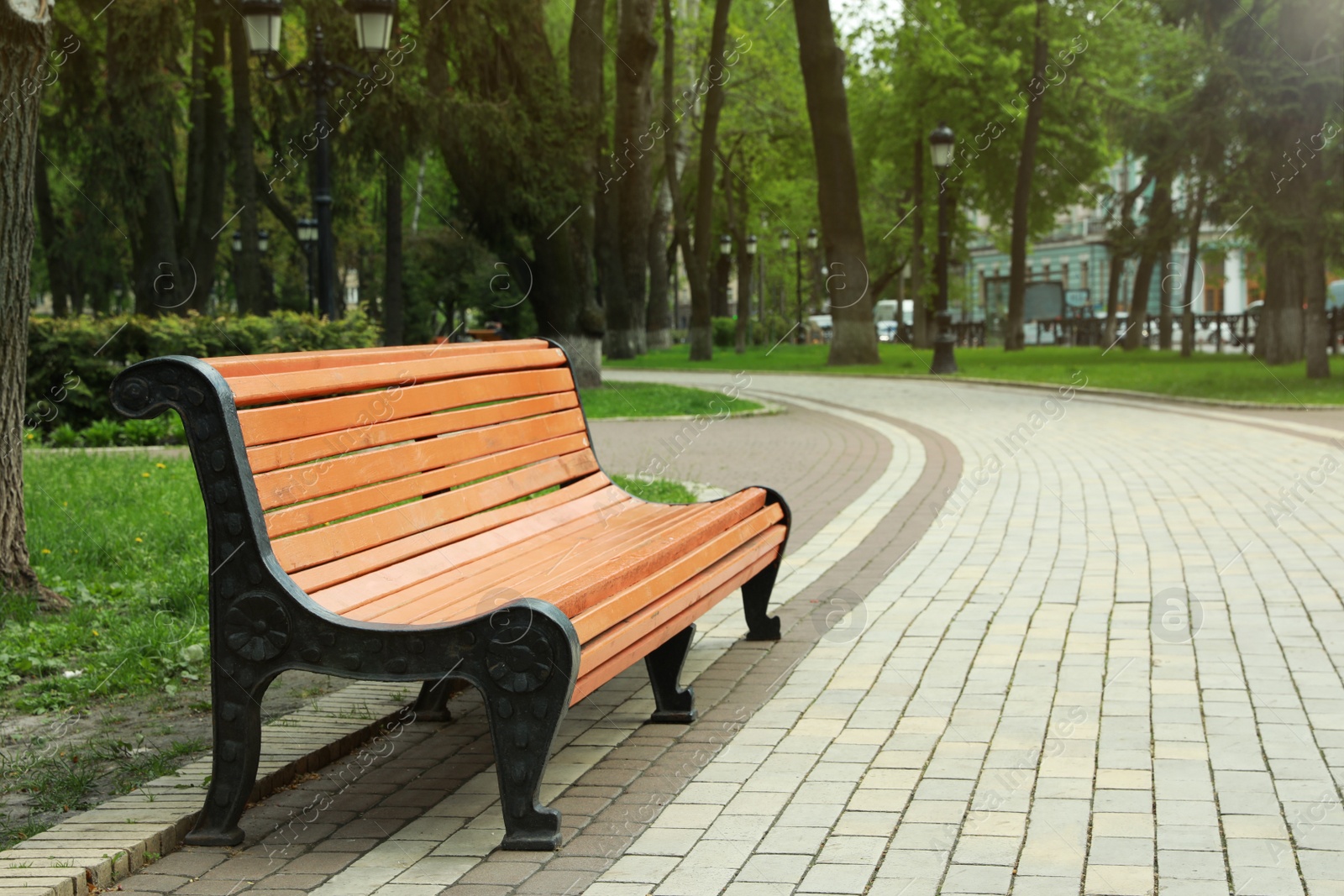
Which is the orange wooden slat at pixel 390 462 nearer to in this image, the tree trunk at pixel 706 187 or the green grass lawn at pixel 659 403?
the green grass lawn at pixel 659 403

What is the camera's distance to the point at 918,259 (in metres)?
43.2

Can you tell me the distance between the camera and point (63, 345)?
1380cm

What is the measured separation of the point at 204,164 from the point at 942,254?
1275 cm

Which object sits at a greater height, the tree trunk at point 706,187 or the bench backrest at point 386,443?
the tree trunk at point 706,187

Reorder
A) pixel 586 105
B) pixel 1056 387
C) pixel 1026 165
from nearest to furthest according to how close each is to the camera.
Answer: pixel 586 105 → pixel 1056 387 → pixel 1026 165

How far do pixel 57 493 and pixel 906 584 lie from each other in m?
5.00

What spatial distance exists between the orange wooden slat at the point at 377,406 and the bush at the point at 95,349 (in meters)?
8.64

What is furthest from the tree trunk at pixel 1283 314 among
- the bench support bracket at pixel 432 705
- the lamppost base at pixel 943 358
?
the bench support bracket at pixel 432 705

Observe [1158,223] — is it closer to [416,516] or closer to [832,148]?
[832,148]

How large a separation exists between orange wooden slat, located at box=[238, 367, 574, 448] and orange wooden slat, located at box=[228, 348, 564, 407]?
24mm

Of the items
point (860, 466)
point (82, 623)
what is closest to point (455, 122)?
point (860, 466)

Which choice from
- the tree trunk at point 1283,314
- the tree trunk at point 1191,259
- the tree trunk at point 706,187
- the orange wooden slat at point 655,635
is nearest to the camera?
the orange wooden slat at point 655,635

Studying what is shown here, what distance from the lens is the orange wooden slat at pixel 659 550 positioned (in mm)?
3850

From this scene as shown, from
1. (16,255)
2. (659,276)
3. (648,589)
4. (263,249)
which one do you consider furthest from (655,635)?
(659,276)
